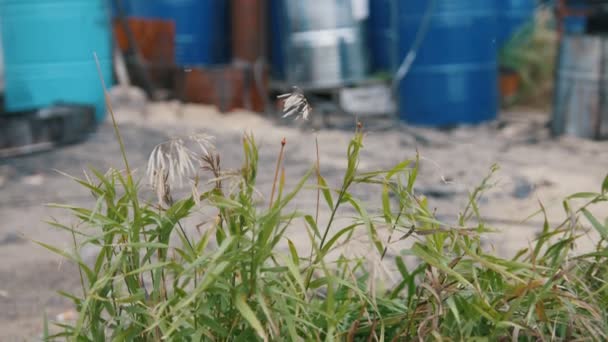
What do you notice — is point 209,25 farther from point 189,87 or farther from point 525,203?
point 525,203

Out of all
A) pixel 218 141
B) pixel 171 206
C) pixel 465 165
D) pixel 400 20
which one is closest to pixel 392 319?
pixel 171 206

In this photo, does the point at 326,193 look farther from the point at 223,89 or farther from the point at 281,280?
the point at 223,89

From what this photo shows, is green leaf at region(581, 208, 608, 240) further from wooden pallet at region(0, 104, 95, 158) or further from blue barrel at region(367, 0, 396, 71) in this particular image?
blue barrel at region(367, 0, 396, 71)

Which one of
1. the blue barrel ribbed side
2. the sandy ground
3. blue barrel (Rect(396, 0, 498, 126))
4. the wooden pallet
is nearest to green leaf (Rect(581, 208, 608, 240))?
the sandy ground

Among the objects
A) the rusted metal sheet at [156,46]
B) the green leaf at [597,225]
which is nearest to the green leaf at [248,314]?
the green leaf at [597,225]

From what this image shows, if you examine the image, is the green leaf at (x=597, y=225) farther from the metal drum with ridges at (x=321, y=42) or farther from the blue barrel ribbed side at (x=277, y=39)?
the blue barrel ribbed side at (x=277, y=39)

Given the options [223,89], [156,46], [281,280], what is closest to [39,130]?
[223,89]
